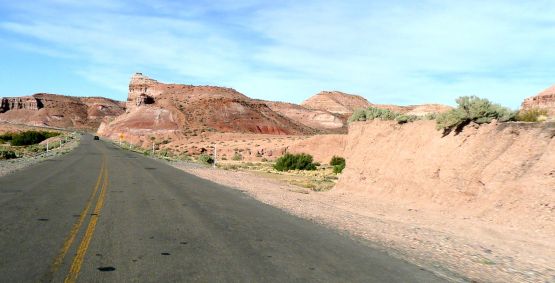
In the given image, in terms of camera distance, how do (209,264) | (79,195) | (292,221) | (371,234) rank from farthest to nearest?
(79,195) < (292,221) < (371,234) < (209,264)

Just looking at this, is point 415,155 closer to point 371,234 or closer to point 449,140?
point 449,140

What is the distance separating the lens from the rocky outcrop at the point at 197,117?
395 feet

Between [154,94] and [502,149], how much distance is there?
496ft

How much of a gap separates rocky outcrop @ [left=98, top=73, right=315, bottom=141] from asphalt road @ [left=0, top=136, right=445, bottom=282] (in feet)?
315

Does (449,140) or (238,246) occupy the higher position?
(449,140)

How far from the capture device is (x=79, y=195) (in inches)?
663

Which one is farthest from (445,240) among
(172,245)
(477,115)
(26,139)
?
(26,139)

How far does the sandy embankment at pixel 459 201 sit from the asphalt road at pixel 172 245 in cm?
134

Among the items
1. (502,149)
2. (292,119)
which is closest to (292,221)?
(502,149)

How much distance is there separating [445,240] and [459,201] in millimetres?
4968

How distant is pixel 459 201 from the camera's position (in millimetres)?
15758

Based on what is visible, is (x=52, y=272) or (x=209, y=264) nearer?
(x=52, y=272)

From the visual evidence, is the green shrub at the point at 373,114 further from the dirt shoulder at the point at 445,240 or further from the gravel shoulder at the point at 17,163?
the gravel shoulder at the point at 17,163

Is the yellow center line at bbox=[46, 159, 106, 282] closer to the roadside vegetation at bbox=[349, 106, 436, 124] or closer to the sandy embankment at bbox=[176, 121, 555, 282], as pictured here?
the sandy embankment at bbox=[176, 121, 555, 282]
